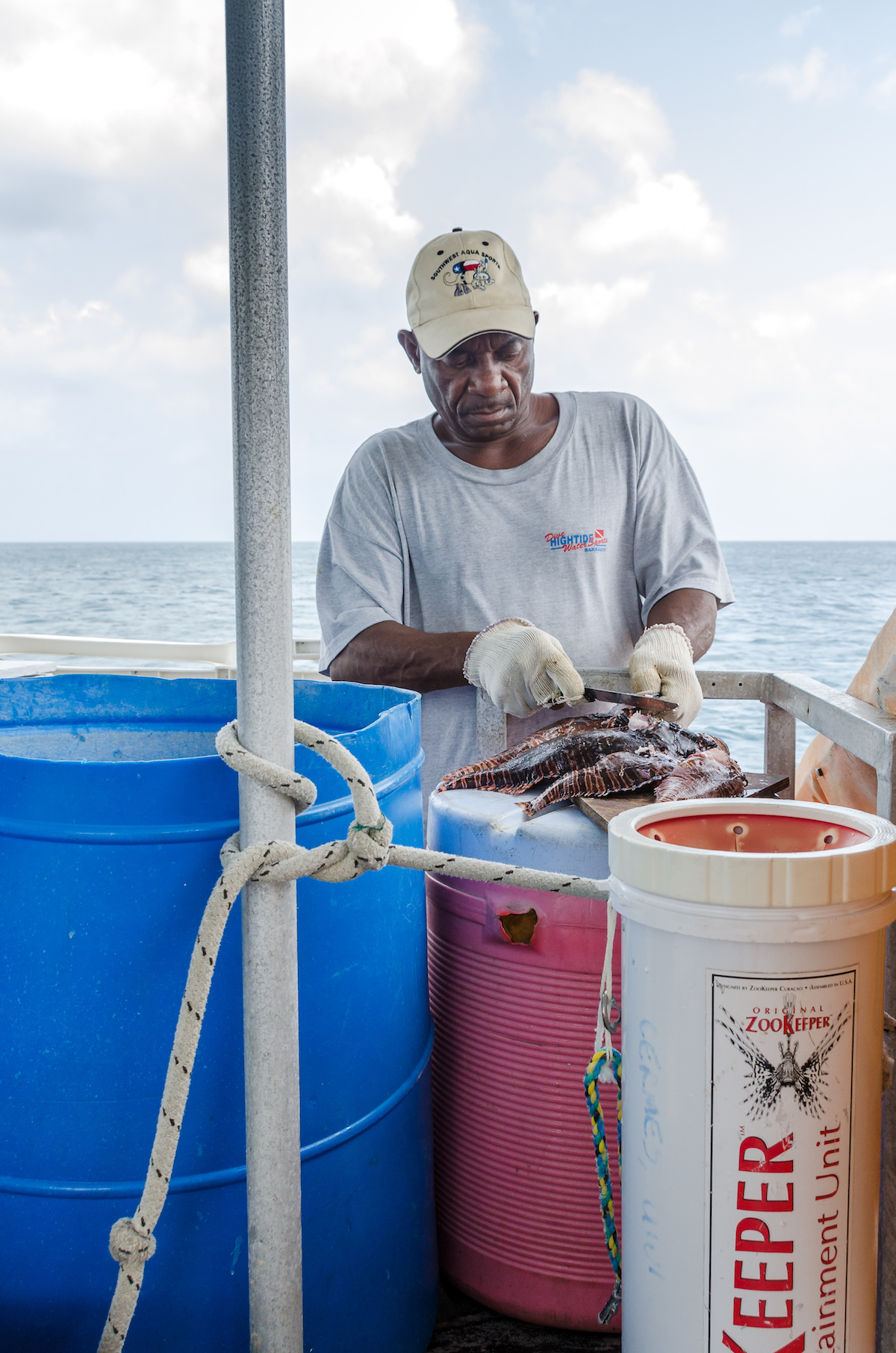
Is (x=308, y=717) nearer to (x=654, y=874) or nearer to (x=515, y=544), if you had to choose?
(x=654, y=874)

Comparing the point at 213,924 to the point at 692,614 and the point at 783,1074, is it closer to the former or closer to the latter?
the point at 783,1074

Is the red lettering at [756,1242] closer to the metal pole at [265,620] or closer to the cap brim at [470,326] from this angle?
the metal pole at [265,620]

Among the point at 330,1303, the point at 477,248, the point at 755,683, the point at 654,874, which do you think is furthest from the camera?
the point at 477,248

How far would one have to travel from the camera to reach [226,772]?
1104 millimetres

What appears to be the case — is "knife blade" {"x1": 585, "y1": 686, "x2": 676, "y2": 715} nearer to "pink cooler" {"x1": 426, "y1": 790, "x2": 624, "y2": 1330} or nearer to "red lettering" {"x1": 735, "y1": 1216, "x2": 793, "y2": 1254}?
"pink cooler" {"x1": 426, "y1": 790, "x2": 624, "y2": 1330}

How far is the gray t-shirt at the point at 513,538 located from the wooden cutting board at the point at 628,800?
1.00 m

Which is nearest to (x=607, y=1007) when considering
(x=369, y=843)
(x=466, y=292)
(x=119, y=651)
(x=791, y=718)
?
(x=369, y=843)

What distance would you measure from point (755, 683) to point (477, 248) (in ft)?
4.43

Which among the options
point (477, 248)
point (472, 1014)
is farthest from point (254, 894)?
point (477, 248)

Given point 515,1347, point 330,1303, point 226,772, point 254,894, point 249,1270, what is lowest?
point 515,1347

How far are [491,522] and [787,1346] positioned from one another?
2.01 m

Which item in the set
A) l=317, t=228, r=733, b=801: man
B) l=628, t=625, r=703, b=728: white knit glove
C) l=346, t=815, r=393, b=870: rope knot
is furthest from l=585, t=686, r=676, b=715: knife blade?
l=346, t=815, r=393, b=870: rope knot

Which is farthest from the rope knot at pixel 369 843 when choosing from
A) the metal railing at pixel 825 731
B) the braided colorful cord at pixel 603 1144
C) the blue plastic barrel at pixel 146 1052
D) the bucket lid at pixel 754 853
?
the metal railing at pixel 825 731

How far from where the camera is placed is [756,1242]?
963 mm
